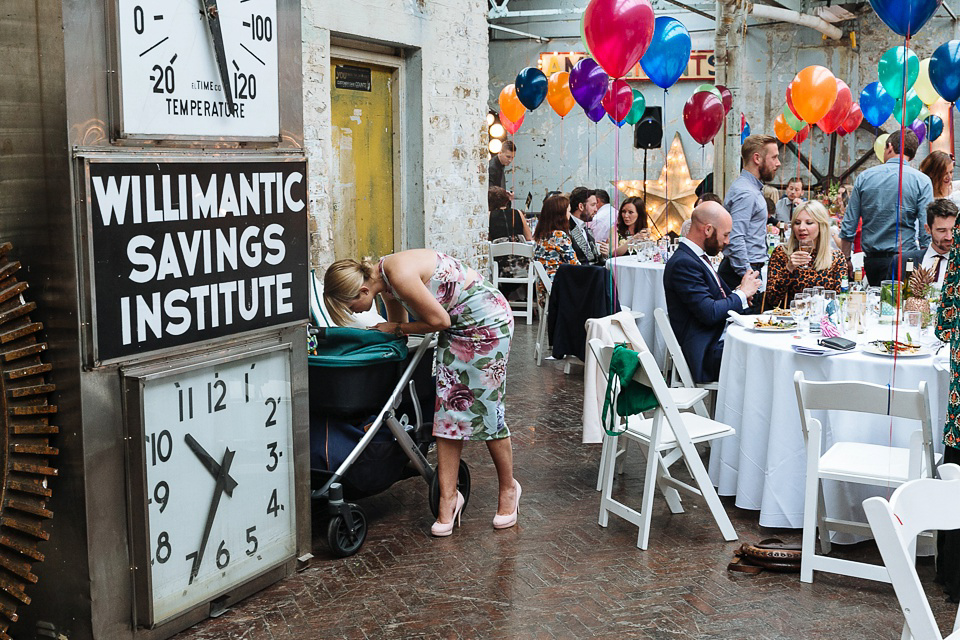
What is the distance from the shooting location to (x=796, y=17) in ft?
50.4

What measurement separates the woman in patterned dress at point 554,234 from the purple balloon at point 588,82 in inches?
85.4

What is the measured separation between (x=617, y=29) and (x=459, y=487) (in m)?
3.47

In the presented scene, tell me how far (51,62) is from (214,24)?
64cm

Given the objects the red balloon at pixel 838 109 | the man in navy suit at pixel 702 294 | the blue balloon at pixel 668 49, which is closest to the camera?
the man in navy suit at pixel 702 294

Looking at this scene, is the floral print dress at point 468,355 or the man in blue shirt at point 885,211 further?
the man in blue shirt at point 885,211

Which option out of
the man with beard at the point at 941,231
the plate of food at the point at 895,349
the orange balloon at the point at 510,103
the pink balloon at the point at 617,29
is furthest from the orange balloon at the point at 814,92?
the plate of food at the point at 895,349

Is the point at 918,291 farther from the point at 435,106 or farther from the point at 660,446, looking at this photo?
the point at 435,106

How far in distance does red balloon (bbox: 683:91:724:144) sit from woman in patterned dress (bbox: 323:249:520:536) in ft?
20.3

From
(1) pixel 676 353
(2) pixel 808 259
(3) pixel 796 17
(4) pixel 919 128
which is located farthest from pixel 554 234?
(3) pixel 796 17

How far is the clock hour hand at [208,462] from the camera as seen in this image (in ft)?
11.8

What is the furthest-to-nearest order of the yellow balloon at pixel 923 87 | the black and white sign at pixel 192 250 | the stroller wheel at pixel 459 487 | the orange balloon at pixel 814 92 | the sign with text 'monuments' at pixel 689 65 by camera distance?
1. the sign with text 'monuments' at pixel 689 65
2. the yellow balloon at pixel 923 87
3. the orange balloon at pixel 814 92
4. the stroller wheel at pixel 459 487
5. the black and white sign at pixel 192 250

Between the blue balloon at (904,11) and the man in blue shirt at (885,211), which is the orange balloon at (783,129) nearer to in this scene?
the man in blue shirt at (885,211)

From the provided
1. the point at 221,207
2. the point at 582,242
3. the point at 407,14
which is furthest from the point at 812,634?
the point at 407,14

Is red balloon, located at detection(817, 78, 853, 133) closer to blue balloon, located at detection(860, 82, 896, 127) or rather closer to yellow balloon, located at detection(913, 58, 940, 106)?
blue balloon, located at detection(860, 82, 896, 127)
